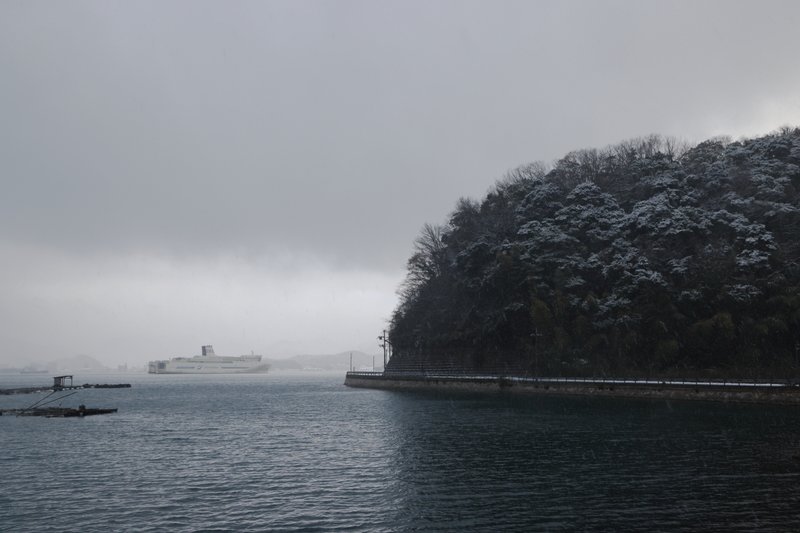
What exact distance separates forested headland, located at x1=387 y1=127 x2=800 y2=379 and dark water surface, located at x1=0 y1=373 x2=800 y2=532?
17.9m

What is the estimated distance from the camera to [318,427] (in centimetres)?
4572

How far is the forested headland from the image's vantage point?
6316cm

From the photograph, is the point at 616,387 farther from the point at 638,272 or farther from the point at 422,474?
the point at 422,474

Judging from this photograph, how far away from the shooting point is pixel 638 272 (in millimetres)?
69125

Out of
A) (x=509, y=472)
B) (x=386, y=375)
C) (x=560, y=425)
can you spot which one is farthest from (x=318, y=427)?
(x=386, y=375)

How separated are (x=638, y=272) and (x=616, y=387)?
1477 centimetres

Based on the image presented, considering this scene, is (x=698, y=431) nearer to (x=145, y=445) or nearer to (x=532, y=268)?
(x=145, y=445)

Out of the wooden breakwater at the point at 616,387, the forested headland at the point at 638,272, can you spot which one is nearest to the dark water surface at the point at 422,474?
the wooden breakwater at the point at 616,387

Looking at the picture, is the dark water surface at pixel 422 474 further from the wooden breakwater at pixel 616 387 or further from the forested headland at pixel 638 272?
the forested headland at pixel 638 272

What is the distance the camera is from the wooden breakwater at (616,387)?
1982 inches

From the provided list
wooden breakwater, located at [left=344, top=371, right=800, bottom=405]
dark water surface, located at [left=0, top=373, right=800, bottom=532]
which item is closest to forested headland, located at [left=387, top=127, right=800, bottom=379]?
wooden breakwater, located at [left=344, top=371, right=800, bottom=405]

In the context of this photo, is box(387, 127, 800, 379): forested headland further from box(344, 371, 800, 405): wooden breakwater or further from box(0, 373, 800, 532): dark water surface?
box(0, 373, 800, 532): dark water surface

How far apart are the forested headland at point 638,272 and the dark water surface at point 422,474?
1790cm

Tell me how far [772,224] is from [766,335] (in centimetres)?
1745
